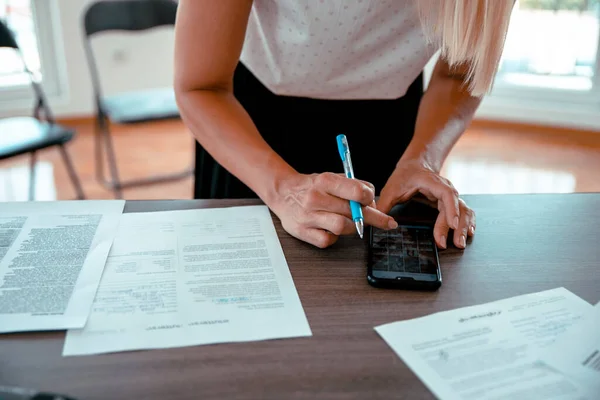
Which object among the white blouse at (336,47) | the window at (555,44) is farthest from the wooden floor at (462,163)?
the white blouse at (336,47)

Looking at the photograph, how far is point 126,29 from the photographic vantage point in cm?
261

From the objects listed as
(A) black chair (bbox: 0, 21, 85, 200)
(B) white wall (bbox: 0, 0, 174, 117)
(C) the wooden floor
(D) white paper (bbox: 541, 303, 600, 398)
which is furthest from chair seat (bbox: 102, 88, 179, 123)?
(D) white paper (bbox: 541, 303, 600, 398)

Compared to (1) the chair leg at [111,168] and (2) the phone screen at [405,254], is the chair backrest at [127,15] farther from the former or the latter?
(2) the phone screen at [405,254]

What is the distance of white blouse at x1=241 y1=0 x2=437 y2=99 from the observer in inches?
37.6

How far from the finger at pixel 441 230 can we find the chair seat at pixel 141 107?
170 centimetres

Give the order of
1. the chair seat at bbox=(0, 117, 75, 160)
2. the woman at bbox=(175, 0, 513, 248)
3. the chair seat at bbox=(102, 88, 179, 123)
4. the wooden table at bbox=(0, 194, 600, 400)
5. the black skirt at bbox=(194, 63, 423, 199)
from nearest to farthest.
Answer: the wooden table at bbox=(0, 194, 600, 400), the woman at bbox=(175, 0, 513, 248), the black skirt at bbox=(194, 63, 423, 199), the chair seat at bbox=(0, 117, 75, 160), the chair seat at bbox=(102, 88, 179, 123)

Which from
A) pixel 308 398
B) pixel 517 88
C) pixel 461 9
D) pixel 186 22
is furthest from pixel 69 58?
pixel 308 398

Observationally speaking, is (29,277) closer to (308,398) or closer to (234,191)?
(308,398)

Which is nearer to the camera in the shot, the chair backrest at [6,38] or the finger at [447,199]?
the finger at [447,199]

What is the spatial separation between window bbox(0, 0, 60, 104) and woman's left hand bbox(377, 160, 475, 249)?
9.26 ft

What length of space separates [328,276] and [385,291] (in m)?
0.07

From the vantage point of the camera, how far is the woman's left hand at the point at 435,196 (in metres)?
0.81

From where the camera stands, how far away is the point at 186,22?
2.77 ft

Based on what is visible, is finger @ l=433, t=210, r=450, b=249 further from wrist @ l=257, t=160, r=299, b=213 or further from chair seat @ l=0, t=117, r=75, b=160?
chair seat @ l=0, t=117, r=75, b=160
